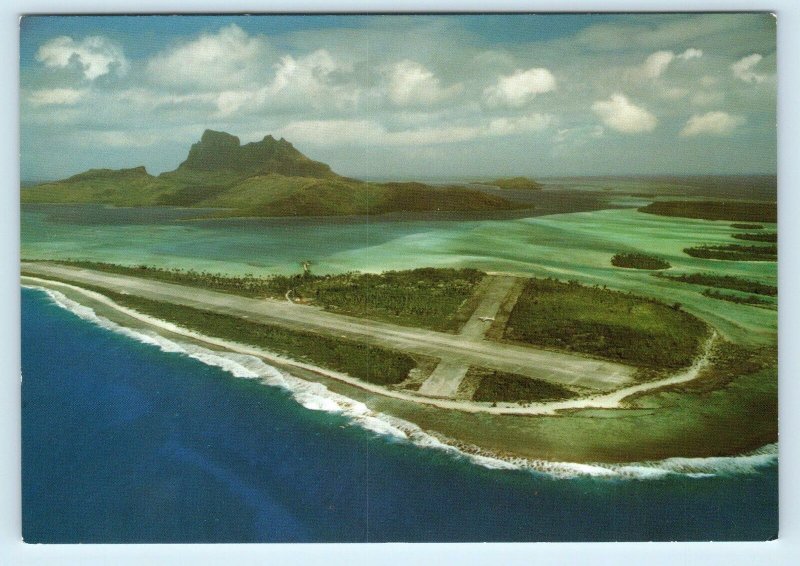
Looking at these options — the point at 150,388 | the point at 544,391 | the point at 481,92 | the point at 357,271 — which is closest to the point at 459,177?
the point at 481,92

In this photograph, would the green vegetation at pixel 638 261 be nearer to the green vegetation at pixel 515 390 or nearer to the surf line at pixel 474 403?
the surf line at pixel 474 403

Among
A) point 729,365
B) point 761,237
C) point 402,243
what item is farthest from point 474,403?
point 761,237

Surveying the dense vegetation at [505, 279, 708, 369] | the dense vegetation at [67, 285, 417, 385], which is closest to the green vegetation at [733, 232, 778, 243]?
the dense vegetation at [505, 279, 708, 369]

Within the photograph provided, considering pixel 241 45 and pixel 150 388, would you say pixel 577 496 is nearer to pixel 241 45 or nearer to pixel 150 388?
pixel 150 388

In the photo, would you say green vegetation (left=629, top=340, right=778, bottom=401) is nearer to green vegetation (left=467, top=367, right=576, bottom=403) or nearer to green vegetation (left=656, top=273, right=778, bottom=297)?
green vegetation (left=656, top=273, right=778, bottom=297)

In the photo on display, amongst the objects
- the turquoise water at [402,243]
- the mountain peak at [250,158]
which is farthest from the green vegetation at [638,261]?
the mountain peak at [250,158]

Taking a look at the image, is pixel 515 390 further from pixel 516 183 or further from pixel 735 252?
pixel 735 252
